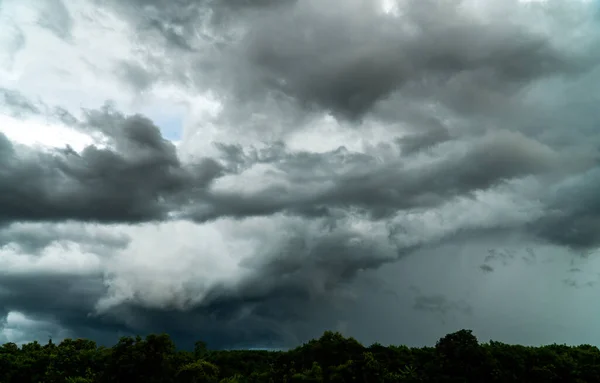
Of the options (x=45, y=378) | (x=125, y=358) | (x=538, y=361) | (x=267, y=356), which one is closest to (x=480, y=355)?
(x=538, y=361)

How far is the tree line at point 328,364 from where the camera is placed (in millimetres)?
52688

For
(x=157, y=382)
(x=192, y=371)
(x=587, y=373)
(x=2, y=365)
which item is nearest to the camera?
(x=157, y=382)

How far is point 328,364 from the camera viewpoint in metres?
64.5

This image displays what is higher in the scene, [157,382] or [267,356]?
[267,356]

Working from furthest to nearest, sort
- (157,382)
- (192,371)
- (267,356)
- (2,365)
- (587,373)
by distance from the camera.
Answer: (267,356), (2,365), (587,373), (192,371), (157,382)

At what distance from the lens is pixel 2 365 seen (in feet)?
229

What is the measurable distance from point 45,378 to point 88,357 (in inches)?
246

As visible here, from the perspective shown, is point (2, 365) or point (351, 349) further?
point (2, 365)

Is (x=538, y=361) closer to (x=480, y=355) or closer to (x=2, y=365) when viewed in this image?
(x=480, y=355)

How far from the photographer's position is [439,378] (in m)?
53.7

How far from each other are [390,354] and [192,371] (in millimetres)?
30157

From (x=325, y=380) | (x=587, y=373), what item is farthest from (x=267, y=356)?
(x=587, y=373)

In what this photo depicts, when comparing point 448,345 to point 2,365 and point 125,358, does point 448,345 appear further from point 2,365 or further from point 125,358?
point 2,365

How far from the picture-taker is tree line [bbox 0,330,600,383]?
52.7 m
